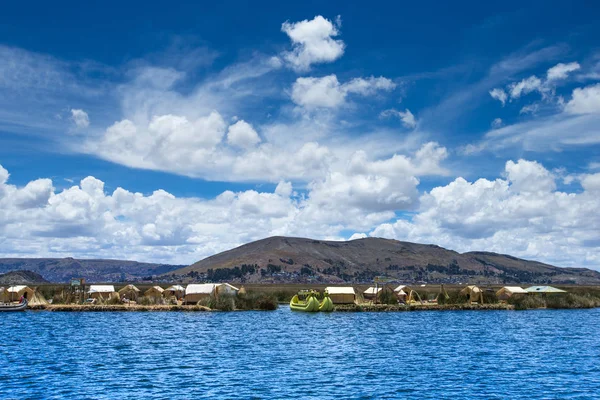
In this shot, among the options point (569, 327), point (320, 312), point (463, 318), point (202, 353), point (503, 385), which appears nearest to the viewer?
point (503, 385)

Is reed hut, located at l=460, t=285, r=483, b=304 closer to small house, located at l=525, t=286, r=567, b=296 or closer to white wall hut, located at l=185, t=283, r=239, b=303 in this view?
small house, located at l=525, t=286, r=567, b=296

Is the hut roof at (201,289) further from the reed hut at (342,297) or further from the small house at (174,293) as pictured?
the reed hut at (342,297)

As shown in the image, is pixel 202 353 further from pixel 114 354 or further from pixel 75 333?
pixel 75 333

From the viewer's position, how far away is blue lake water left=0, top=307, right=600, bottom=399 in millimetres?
35312

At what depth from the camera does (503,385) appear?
1480 inches

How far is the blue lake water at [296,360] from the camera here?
116 ft

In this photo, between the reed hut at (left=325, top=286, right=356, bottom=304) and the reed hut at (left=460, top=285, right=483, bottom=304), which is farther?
the reed hut at (left=460, top=285, right=483, bottom=304)

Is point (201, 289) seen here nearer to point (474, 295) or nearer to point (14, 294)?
point (14, 294)

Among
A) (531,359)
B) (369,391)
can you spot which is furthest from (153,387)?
(531,359)

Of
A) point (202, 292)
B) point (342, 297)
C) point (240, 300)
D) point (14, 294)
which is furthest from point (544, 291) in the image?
point (14, 294)

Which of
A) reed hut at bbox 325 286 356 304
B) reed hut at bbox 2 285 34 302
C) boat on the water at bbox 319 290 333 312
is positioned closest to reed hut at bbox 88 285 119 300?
reed hut at bbox 2 285 34 302

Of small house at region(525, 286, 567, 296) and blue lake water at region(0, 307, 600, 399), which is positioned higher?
small house at region(525, 286, 567, 296)

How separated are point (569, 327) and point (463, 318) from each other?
60.5ft

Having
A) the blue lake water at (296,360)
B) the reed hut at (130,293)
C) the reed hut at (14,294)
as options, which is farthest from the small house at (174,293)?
the blue lake water at (296,360)
